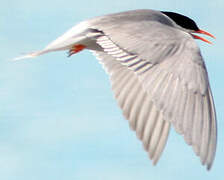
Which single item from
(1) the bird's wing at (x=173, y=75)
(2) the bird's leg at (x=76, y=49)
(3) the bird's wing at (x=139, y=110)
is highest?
(1) the bird's wing at (x=173, y=75)

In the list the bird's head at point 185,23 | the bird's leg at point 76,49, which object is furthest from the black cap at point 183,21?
the bird's leg at point 76,49

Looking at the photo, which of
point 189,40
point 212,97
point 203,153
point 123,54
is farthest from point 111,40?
point 203,153

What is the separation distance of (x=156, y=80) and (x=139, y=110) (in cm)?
46

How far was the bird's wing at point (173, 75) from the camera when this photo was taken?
178 inches

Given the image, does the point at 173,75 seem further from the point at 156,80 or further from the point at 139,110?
the point at 139,110

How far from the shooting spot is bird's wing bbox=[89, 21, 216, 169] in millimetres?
4520

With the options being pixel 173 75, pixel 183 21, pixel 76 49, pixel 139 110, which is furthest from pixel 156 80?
pixel 183 21

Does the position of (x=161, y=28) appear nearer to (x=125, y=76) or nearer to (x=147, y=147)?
(x=125, y=76)

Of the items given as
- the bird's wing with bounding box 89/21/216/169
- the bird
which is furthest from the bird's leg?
the bird's wing with bounding box 89/21/216/169

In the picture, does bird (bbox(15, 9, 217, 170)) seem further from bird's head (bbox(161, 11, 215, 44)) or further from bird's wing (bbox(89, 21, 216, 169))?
bird's head (bbox(161, 11, 215, 44))

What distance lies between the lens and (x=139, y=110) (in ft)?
16.6

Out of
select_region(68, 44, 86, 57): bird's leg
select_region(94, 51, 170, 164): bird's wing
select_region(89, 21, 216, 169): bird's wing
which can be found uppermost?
select_region(89, 21, 216, 169): bird's wing

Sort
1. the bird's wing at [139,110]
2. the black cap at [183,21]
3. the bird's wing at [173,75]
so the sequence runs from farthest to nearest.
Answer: the black cap at [183,21], the bird's wing at [139,110], the bird's wing at [173,75]

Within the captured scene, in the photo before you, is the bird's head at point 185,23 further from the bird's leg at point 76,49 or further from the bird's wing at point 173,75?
the bird's wing at point 173,75
